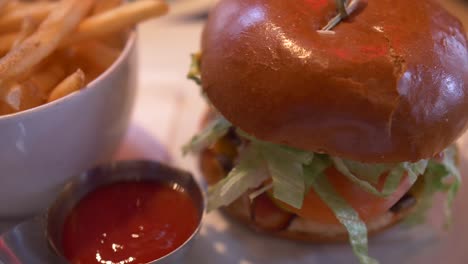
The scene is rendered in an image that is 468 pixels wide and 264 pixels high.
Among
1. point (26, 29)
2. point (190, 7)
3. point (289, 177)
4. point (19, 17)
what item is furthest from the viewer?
point (190, 7)

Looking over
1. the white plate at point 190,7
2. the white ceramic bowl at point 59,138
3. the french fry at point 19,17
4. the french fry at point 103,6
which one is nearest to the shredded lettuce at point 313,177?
the white ceramic bowl at point 59,138

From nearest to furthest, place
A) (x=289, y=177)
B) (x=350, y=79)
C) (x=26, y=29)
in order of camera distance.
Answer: (x=350, y=79)
(x=289, y=177)
(x=26, y=29)

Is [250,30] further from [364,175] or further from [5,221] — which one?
[5,221]

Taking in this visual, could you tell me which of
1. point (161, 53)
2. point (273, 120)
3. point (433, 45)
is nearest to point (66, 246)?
point (273, 120)

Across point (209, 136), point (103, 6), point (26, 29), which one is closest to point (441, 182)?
point (209, 136)

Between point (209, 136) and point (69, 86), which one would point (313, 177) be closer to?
point (209, 136)

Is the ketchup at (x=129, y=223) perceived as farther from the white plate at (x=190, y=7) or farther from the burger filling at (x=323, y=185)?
→ the white plate at (x=190, y=7)

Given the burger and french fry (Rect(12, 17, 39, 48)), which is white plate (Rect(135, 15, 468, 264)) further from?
french fry (Rect(12, 17, 39, 48))
